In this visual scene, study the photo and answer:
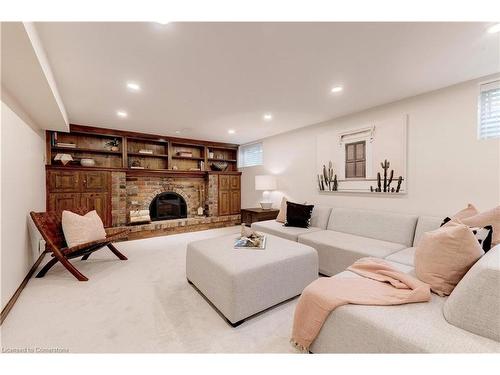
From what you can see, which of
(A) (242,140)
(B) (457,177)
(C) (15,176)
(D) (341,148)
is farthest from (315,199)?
(C) (15,176)

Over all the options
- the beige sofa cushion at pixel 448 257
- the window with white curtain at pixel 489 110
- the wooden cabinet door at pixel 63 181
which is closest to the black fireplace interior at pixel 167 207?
the wooden cabinet door at pixel 63 181

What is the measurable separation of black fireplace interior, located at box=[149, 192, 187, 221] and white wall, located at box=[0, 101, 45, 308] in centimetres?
217

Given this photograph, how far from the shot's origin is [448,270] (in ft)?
4.14

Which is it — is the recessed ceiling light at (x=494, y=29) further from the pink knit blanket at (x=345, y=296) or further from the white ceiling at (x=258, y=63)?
the pink knit blanket at (x=345, y=296)

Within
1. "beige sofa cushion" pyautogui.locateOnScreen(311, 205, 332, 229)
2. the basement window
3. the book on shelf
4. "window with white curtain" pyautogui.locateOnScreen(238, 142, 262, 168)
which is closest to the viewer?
the basement window

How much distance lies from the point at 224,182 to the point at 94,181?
2.79m

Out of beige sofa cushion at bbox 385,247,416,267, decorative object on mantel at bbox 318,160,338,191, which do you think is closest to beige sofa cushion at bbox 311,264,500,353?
beige sofa cushion at bbox 385,247,416,267

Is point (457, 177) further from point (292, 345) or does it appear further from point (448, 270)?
point (292, 345)

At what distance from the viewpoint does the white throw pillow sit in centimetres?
262

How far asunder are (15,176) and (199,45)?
232 centimetres

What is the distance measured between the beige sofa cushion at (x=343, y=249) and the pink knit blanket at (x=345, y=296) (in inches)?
32.4

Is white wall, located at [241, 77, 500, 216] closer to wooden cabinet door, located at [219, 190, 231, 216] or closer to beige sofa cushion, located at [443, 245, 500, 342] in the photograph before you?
beige sofa cushion, located at [443, 245, 500, 342]

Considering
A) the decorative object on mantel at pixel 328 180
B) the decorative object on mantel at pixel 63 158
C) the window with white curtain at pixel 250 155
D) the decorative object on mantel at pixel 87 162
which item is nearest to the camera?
the decorative object on mantel at pixel 328 180

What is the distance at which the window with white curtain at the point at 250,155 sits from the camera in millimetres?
5500
